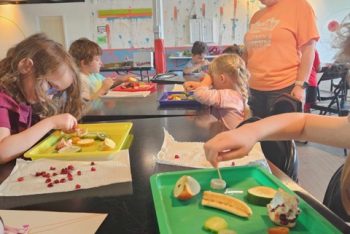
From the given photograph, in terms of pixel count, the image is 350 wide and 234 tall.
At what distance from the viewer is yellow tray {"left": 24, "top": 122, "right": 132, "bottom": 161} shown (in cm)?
85

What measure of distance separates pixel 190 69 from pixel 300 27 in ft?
5.16

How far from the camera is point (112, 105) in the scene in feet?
5.35

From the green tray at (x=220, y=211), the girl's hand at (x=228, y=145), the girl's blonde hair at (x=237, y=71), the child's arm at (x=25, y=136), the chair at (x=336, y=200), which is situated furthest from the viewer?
the girl's blonde hair at (x=237, y=71)

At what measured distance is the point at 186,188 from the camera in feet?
2.04

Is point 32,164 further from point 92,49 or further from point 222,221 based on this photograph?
point 92,49

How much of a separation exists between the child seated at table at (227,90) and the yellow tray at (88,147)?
1.66ft

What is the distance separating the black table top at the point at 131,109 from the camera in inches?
54.8

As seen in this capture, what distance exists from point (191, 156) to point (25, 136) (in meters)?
0.50

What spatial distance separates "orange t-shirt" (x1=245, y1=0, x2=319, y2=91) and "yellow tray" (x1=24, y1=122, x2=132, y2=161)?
85 cm

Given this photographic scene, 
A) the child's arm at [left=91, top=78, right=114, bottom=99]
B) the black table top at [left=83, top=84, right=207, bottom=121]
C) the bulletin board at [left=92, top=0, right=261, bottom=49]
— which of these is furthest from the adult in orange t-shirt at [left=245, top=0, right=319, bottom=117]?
the bulletin board at [left=92, top=0, right=261, bottom=49]

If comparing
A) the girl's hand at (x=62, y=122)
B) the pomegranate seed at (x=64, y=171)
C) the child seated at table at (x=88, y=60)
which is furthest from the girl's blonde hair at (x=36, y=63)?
the child seated at table at (x=88, y=60)

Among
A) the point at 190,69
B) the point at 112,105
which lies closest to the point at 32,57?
the point at 112,105

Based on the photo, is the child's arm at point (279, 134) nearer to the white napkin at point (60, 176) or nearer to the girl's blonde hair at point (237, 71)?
the white napkin at point (60, 176)

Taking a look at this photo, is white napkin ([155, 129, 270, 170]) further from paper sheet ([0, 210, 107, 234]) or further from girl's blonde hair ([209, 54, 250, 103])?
girl's blonde hair ([209, 54, 250, 103])
